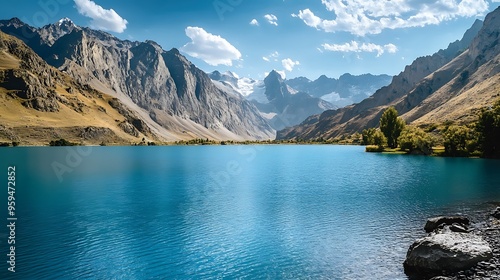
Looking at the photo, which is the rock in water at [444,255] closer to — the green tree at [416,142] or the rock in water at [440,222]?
the rock in water at [440,222]

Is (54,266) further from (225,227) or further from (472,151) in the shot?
(472,151)

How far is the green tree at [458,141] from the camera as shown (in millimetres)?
149750

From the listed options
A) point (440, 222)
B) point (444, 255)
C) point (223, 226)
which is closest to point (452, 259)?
point (444, 255)

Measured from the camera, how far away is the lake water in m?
30.9

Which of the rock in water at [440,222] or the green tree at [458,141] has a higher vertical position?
the green tree at [458,141]

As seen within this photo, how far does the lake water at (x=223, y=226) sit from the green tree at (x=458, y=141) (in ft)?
258

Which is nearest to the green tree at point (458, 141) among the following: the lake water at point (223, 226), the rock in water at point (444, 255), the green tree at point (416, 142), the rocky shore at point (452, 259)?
the green tree at point (416, 142)

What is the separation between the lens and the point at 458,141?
496 ft

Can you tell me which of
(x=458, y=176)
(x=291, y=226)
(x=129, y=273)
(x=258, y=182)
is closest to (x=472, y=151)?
(x=458, y=176)

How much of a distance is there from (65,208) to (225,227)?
27.5 meters

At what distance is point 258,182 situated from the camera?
86.1 meters

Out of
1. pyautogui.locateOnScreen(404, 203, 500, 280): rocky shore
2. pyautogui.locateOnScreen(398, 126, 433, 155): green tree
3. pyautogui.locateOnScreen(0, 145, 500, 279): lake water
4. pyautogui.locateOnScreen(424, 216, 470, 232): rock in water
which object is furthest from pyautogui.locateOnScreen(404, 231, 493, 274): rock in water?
pyautogui.locateOnScreen(398, 126, 433, 155): green tree

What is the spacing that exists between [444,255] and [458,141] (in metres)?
145

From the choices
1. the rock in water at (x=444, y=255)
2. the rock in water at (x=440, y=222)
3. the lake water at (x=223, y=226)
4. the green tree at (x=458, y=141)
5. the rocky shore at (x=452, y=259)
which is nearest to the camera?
the rocky shore at (x=452, y=259)
